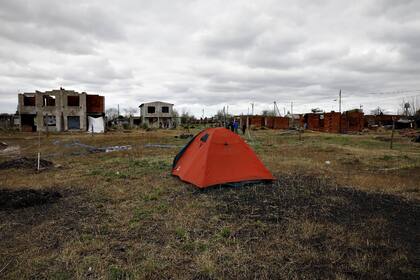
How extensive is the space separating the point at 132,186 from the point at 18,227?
9.29 feet

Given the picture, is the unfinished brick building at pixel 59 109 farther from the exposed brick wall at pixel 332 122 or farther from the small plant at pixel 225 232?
the small plant at pixel 225 232

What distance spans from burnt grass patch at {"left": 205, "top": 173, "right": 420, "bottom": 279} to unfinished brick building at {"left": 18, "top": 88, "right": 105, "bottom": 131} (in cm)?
3755

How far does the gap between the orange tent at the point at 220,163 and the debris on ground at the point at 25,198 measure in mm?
3114

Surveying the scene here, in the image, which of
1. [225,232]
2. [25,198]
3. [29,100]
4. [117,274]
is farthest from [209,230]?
[29,100]

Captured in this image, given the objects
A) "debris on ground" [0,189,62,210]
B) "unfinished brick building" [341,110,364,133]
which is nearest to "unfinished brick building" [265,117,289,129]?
"unfinished brick building" [341,110,364,133]

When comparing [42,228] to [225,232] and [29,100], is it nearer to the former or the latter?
[225,232]

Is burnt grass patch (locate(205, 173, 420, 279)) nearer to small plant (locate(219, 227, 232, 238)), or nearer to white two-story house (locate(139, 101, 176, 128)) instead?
small plant (locate(219, 227, 232, 238))

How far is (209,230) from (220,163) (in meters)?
2.65

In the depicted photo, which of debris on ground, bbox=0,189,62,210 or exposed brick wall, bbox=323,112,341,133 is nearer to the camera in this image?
debris on ground, bbox=0,189,62,210

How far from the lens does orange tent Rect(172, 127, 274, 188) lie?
257 inches

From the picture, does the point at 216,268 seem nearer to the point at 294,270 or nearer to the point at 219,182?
the point at 294,270

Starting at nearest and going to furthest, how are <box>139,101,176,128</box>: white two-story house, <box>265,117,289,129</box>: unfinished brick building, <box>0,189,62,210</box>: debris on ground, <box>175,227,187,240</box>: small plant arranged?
<box>175,227,187,240</box>: small plant
<box>0,189,62,210</box>: debris on ground
<box>265,117,289,129</box>: unfinished brick building
<box>139,101,176,128</box>: white two-story house

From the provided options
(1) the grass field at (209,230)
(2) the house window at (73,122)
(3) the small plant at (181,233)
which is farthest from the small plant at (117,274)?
(2) the house window at (73,122)

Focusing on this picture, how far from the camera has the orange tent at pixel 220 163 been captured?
21.4 ft
